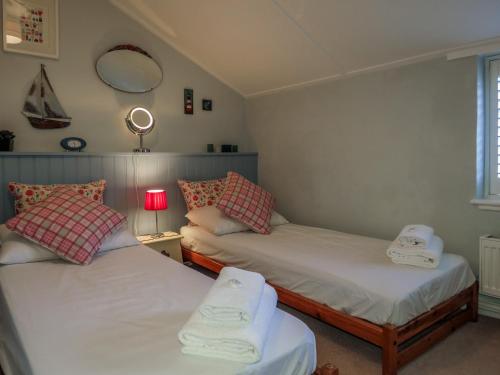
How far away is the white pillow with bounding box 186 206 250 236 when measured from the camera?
313 cm

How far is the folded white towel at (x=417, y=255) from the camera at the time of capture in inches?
85.0

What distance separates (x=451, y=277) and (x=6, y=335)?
2367 mm

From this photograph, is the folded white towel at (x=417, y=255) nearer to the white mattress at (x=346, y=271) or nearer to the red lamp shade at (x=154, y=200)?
the white mattress at (x=346, y=271)

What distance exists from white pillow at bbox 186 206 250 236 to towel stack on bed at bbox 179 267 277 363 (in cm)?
172

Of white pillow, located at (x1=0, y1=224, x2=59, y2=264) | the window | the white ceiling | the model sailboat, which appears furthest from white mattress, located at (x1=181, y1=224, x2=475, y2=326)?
the model sailboat

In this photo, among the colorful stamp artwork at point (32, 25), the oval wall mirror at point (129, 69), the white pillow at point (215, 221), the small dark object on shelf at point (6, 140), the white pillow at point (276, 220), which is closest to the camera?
the small dark object on shelf at point (6, 140)

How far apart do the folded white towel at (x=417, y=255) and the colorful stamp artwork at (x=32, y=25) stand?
3.17 metres

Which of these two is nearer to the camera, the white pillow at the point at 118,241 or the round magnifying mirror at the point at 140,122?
the white pillow at the point at 118,241

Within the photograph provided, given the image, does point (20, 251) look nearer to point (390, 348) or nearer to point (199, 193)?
point (199, 193)

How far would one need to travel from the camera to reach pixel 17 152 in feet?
9.01

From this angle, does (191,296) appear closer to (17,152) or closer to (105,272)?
(105,272)

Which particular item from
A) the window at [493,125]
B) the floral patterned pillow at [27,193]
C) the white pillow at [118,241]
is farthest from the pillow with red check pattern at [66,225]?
the window at [493,125]

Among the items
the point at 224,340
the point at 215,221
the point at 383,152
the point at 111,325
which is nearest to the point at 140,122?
the point at 215,221

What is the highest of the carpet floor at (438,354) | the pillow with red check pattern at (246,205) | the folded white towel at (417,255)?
the pillow with red check pattern at (246,205)
